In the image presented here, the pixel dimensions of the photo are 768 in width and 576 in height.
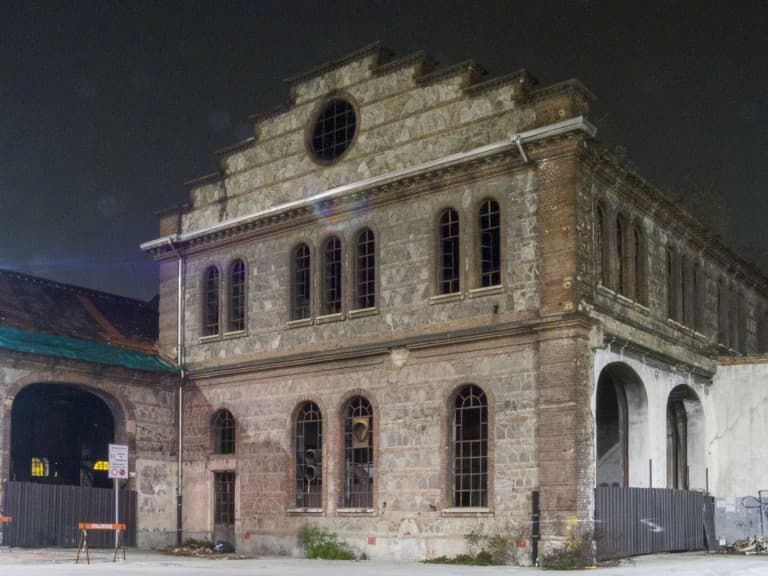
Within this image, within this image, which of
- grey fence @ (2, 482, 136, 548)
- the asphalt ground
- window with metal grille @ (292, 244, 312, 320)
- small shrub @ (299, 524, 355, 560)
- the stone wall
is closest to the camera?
the asphalt ground

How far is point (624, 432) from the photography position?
26.2m

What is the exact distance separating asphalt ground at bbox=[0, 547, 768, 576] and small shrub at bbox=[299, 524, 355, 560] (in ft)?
2.76

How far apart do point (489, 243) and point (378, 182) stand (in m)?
3.47

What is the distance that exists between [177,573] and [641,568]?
8908mm

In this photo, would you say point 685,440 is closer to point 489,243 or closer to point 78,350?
point 489,243

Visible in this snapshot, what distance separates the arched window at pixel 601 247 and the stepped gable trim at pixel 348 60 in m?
7.10

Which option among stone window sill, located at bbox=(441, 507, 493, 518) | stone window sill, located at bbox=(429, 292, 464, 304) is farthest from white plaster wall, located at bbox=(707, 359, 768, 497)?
stone window sill, located at bbox=(429, 292, 464, 304)

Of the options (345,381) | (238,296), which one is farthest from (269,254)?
(345,381)

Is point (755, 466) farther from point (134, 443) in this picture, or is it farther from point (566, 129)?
point (134, 443)

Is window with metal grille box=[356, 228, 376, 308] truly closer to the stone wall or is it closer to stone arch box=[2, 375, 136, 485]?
the stone wall

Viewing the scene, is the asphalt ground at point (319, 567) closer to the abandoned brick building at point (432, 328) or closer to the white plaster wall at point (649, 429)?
the abandoned brick building at point (432, 328)

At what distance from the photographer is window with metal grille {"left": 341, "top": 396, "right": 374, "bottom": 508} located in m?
26.4

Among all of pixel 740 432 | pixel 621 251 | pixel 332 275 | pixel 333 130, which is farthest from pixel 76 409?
pixel 740 432

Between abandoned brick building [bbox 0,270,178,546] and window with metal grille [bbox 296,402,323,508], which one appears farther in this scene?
window with metal grille [bbox 296,402,323,508]
